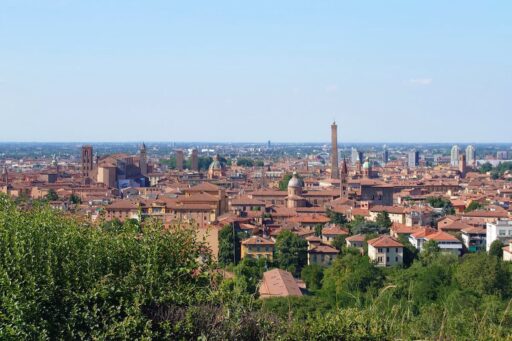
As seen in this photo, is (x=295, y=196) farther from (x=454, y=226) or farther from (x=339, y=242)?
(x=339, y=242)

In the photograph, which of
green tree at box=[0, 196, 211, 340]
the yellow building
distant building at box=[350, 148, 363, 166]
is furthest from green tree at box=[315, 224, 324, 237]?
distant building at box=[350, 148, 363, 166]

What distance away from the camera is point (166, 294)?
776 centimetres

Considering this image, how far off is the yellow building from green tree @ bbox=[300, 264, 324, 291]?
8.44 ft

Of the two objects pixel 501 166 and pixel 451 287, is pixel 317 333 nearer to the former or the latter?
pixel 451 287

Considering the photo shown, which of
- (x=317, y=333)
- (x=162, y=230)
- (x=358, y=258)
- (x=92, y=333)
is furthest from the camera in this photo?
(x=358, y=258)

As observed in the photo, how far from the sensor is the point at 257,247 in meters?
24.3

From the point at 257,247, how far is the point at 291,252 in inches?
52.3

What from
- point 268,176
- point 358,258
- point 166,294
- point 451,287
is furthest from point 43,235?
point 268,176

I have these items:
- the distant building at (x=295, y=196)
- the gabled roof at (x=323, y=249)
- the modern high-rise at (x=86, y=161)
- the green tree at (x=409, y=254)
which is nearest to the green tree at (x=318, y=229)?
the gabled roof at (x=323, y=249)

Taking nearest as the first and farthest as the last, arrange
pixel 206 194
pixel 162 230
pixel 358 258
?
1. pixel 162 230
2. pixel 358 258
3. pixel 206 194

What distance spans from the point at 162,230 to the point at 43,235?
4.40 ft

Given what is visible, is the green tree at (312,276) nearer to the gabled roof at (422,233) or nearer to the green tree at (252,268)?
the green tree at (252,268)

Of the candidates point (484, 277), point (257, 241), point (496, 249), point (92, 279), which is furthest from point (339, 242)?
point (92, 279)

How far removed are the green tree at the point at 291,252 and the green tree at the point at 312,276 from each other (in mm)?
1263
